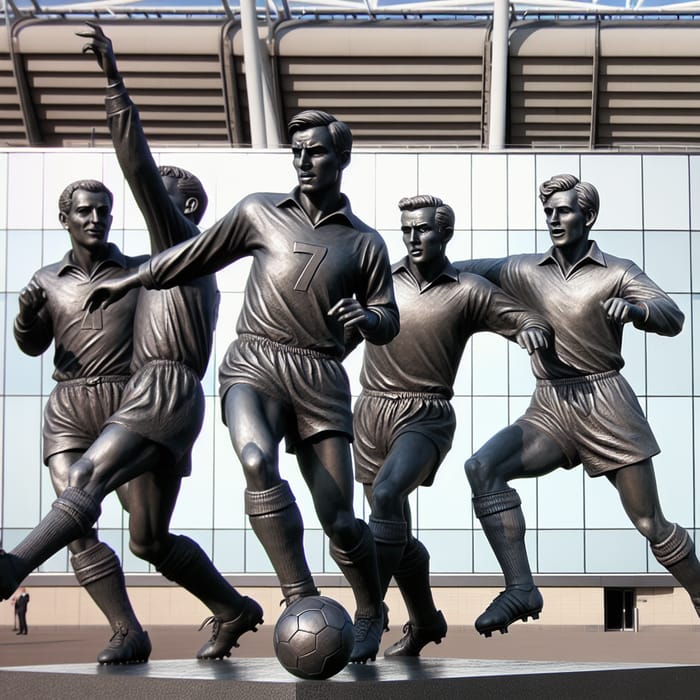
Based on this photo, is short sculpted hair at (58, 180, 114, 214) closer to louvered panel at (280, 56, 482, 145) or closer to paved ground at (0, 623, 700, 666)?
paved ground at (0, 623, 700, 666)

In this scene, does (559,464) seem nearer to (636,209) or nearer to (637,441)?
(637,441)

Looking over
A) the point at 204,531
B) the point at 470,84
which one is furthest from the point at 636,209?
the point at 204,531

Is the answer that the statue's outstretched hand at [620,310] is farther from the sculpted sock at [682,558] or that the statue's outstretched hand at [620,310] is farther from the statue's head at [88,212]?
the statue's head at [88,212]

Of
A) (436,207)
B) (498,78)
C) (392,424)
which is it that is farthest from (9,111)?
(392,424)

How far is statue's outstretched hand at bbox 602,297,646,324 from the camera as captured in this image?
25.0 feet

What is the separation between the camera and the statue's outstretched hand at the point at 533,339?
7.68 meters

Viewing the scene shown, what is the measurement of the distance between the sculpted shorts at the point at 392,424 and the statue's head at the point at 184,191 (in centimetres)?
143

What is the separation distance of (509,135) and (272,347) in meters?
33.8

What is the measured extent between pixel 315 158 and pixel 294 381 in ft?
3.42

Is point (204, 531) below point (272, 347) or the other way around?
below

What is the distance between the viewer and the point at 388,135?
127 feet

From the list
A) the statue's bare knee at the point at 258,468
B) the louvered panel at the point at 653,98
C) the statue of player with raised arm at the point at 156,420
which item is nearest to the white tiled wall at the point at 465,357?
the louvered panel at the point at 653,98

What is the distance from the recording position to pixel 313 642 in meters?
5.47

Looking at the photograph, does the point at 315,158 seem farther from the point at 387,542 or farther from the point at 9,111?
the point at 9,111
